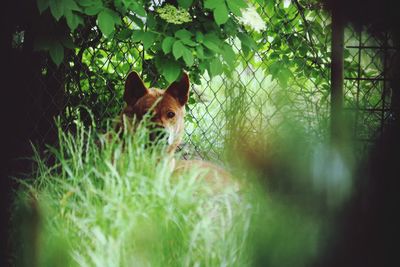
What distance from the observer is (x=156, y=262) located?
5.29 ft

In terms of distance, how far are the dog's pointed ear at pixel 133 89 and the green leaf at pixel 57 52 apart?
1.14 ft

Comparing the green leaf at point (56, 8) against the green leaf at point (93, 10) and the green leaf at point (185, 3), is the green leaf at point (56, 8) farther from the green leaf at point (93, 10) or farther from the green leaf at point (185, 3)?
the green leaf at point (185, 3)

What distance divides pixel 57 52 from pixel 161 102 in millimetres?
549

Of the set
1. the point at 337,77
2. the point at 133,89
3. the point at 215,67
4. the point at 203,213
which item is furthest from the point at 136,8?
the point at 337,77

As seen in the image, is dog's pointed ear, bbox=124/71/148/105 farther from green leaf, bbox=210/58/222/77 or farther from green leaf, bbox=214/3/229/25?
green leaf, bbox=214/3/229/25

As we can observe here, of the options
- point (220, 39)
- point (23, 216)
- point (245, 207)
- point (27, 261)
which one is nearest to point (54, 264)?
point (27, 261)

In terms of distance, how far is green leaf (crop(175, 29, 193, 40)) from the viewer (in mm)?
2561

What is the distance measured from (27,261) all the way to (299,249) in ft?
3.47

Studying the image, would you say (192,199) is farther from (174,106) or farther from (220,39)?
(220,39)

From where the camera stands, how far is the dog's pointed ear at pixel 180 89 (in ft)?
8.46

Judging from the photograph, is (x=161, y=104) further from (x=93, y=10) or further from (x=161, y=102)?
(x=93, y=10)

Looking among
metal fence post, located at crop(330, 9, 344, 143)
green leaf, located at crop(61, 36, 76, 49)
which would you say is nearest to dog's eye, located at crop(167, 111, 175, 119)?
green leaf, located at crop(61, 36, 76, 49)

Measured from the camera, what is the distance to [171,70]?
2.63 metres

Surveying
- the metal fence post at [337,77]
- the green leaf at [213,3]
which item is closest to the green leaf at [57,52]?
the green leaf at [213,3]
